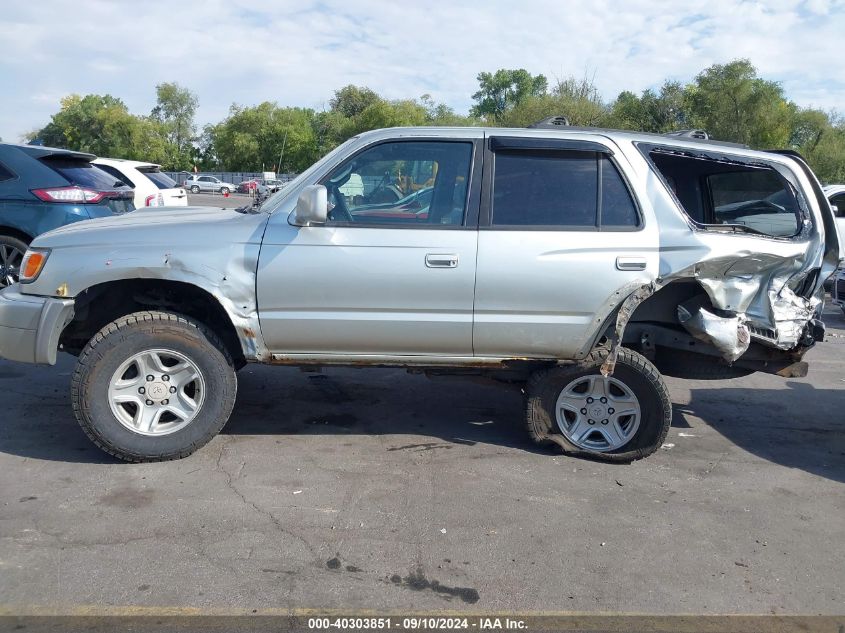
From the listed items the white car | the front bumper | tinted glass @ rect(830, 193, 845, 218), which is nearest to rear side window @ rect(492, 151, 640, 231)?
the front bumper

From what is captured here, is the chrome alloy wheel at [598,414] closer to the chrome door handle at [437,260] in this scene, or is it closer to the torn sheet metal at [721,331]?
the torn sheet metal at [721,331]

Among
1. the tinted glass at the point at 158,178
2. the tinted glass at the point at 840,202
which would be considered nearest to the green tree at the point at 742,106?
the tinted glass at the point at 840,202

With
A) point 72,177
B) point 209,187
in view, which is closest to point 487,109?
point 209,187

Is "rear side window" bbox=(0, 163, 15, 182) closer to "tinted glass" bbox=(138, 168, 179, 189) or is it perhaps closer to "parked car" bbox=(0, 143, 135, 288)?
"parked car" bbox=(0, 143, 135, 288)

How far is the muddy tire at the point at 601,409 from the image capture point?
4.65 metres

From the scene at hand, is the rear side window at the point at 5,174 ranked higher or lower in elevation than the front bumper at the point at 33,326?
higher

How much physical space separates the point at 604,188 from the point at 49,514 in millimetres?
3727

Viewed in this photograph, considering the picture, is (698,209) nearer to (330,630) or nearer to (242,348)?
(242,348)

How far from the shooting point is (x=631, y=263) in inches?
176

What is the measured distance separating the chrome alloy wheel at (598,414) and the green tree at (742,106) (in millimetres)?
32607

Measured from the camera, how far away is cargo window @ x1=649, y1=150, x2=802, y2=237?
4891 millimetres

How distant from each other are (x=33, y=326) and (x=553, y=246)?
3.18 m

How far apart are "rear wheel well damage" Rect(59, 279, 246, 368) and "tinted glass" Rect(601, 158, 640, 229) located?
248 cm

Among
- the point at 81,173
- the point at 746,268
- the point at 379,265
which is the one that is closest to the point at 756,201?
the point at 746,268
